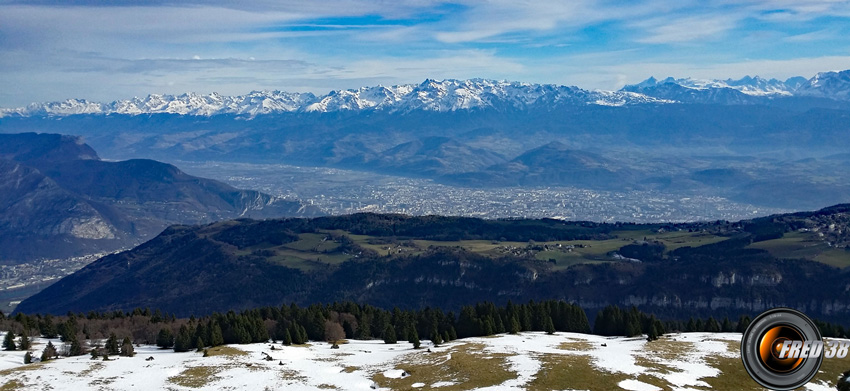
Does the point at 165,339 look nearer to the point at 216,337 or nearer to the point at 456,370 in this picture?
the point at 216,337

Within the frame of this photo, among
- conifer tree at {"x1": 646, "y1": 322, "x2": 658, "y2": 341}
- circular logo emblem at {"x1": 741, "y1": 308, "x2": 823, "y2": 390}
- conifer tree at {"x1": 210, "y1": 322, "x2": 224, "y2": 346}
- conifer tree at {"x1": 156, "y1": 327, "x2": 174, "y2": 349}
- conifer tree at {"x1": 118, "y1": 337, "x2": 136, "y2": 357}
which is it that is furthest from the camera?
conifer tree at {"x1": 156, "y1": 327, "x2": 174, "y2": 349}

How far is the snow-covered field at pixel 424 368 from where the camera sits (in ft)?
260

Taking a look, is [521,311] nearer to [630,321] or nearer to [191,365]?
[630,321]

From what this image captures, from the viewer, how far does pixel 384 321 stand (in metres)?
140

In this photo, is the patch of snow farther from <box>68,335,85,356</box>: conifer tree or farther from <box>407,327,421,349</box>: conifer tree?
<box>68,335,85,356</box>: conifer tree

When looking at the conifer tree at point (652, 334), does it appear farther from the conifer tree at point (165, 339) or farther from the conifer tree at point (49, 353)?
the conifer tree at point (49, 353)

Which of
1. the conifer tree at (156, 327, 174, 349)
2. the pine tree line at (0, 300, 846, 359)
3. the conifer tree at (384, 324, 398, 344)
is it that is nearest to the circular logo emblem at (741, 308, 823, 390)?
the pine tree line at (0, 300, 846, 359)

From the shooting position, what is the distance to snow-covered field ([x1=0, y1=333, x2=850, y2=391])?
79312 mm

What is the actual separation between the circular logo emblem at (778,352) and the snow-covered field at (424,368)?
113 feet

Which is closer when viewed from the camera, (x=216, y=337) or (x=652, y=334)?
(x=652, y=334)

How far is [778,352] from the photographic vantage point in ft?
138

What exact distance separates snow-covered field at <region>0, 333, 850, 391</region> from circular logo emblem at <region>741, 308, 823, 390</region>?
34.4 m

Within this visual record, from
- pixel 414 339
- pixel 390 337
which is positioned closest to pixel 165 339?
pixel 390 337

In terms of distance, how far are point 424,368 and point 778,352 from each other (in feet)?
170
